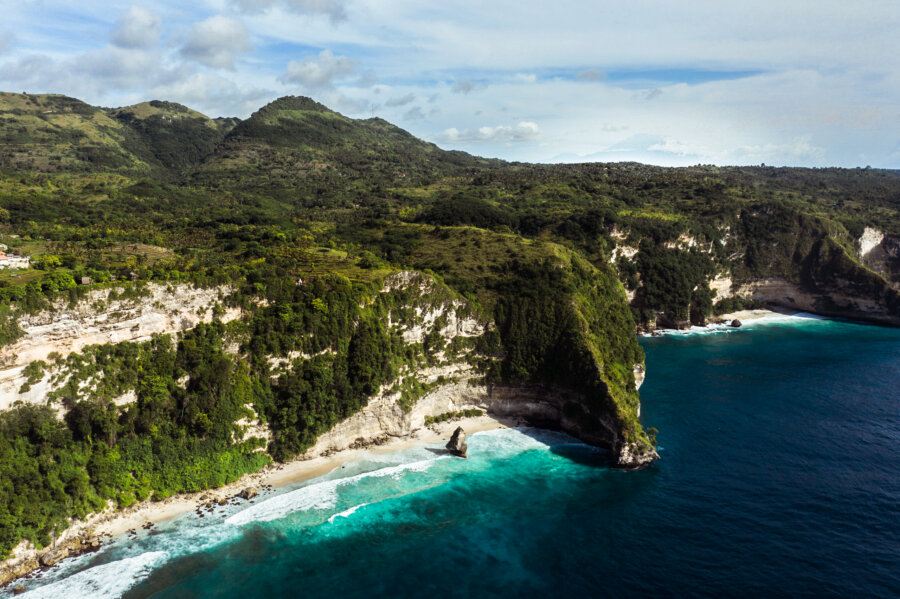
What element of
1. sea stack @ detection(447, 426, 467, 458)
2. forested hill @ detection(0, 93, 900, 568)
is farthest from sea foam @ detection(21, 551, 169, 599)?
sea stack @ detection(447, 426, 467, 458)

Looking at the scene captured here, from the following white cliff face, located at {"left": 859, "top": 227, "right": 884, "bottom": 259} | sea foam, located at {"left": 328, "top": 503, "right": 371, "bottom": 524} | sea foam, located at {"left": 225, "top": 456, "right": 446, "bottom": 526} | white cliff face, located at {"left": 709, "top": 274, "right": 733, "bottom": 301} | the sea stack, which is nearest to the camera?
sea foam, located at {"left": 225, "top": 456, "right": 446, "bottom": 526}

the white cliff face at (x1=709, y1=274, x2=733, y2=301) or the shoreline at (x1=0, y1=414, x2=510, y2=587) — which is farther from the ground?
the white cliff face at (x1=709, y1=274, x2=733, y2=301)

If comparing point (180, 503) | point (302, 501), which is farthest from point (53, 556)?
point (302, 501)

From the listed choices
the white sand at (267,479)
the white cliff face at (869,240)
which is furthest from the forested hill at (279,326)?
the white cliff face at (869,240)

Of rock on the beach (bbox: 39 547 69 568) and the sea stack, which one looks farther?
the sea stack

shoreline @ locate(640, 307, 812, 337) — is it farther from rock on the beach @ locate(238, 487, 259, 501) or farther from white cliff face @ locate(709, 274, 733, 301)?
rock on the beach @ locate(238, 487, 259, 501)

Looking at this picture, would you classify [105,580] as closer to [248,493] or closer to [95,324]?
[248,493]

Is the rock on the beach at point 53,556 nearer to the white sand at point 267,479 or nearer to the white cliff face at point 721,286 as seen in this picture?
the white sand at point 267,479
